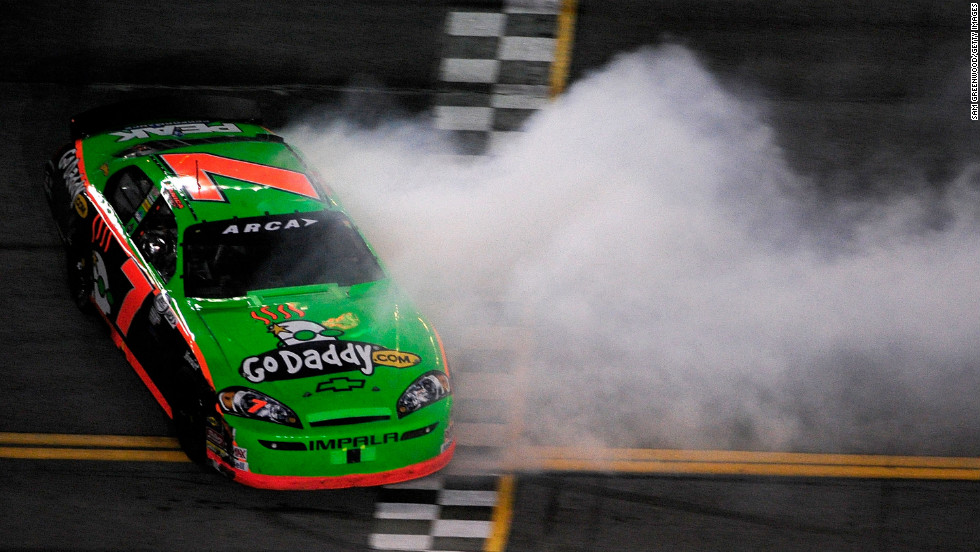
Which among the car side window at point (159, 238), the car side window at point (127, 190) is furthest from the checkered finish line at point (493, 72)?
the car side window at point (127, 190)

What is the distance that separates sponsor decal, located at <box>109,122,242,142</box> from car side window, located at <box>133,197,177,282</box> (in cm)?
98

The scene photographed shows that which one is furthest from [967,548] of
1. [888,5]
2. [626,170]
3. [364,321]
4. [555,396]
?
[888,5]

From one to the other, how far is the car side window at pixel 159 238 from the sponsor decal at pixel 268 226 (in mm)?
311

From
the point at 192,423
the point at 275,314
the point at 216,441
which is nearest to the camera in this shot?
the point at 216,441

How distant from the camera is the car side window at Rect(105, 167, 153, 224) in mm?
6691

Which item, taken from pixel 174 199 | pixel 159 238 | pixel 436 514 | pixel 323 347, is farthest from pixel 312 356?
pixel 174 199

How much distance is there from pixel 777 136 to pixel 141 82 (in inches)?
206

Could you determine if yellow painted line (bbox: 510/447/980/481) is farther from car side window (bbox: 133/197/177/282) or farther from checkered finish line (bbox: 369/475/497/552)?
car side window (bbox: 133/197/177/282)

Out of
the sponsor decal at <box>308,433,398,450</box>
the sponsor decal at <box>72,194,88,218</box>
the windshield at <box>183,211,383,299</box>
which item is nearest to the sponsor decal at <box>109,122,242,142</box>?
the sponsor decal at <box>72,194,88,218</box>

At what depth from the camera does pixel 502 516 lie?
5.78 metres

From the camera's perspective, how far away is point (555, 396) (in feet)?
22.0

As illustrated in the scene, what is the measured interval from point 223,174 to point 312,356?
1.65m

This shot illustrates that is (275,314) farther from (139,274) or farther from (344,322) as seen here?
(139,274)

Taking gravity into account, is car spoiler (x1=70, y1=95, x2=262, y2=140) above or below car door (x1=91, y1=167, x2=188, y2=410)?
above
